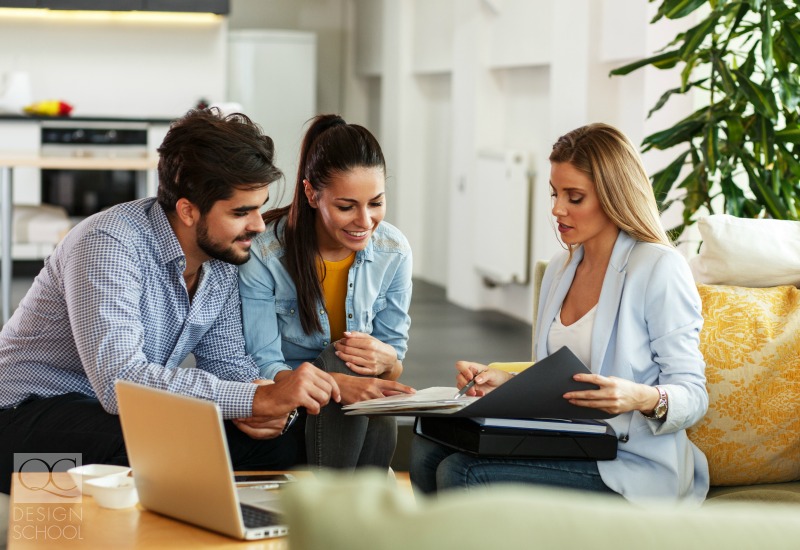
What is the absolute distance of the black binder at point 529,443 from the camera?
1.91 meters

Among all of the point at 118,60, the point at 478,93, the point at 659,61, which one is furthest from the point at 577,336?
the point at 118,60

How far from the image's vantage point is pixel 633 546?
2.10 feet

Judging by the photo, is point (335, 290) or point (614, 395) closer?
point (614, 395)

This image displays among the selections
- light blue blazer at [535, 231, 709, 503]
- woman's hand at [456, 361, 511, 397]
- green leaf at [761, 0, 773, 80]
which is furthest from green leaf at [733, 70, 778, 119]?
woman's hand at [456, 361, 511, 397]

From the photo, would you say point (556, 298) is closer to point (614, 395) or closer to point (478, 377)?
point (478, 377)

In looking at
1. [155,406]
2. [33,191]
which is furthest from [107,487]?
[33,191]

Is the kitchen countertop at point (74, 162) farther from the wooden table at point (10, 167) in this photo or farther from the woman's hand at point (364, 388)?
the woman's hand at point (364, 388)

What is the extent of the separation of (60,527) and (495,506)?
112 cm

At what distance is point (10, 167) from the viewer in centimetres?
546

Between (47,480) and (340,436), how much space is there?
0.60 metres

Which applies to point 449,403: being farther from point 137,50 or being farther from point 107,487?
point 137,50

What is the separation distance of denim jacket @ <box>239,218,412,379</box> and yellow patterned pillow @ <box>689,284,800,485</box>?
28.0 inches

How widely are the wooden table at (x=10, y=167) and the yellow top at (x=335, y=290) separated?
3.35 metres

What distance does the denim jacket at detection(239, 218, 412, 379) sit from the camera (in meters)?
2.35
